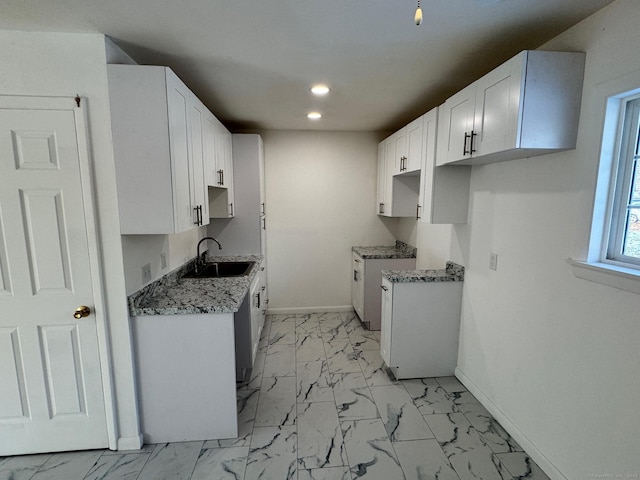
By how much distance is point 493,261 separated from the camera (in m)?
2.14

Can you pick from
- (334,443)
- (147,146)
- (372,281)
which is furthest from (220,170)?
(334,443)

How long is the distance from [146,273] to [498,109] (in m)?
2.37

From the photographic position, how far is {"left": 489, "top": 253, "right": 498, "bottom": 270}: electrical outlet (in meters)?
2.11

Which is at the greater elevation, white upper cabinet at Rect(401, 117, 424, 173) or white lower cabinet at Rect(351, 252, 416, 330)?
white upper cabinet at Rect(401, 117, 424, 173)

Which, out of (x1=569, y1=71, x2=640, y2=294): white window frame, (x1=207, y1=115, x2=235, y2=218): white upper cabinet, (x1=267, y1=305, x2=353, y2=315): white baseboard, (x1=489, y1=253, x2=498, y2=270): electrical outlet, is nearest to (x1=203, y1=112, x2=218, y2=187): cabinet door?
(x1=207, y1=115, x2=235, y2=218): white upper cabinet

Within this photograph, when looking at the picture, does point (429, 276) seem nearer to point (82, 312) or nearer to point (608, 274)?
point (608, 274)

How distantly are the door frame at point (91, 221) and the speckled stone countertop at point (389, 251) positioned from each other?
2.56 m

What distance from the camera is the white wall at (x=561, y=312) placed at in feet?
4.29

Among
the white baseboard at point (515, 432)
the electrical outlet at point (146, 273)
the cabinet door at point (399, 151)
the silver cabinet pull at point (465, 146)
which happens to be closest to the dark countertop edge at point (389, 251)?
the cabinet door at point (399, 151)

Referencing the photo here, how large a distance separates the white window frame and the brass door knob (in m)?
2.63

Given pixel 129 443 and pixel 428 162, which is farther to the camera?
pixel 428 162

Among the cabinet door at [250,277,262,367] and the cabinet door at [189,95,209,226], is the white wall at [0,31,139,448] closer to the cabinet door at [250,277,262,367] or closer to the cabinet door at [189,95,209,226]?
the cabinet door at [189,95,209,226]

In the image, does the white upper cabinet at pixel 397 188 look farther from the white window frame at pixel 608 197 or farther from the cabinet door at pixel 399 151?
the white window frame at pixel 608 197

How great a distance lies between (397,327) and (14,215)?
2.64m
